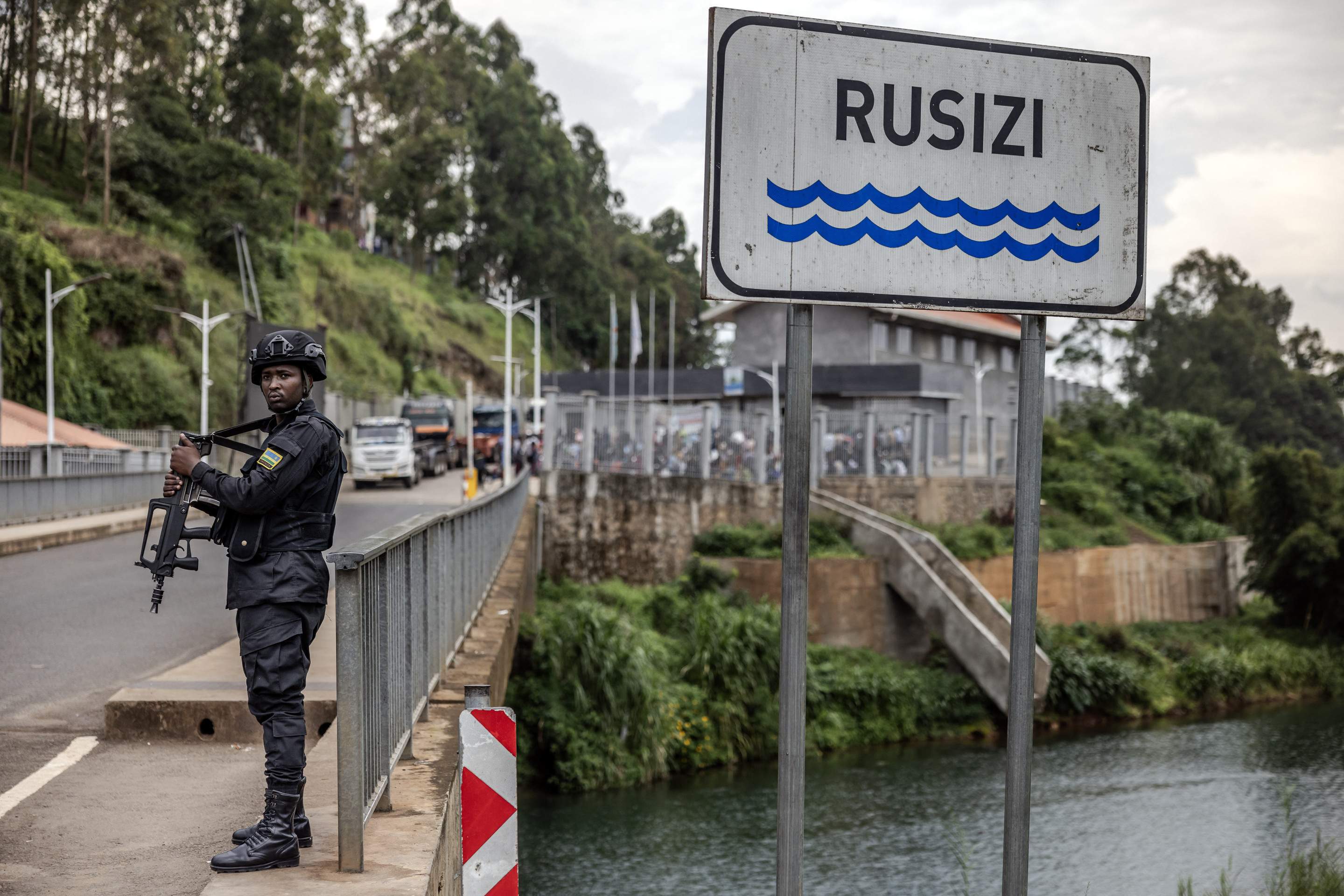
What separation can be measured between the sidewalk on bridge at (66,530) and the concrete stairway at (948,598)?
13766mm

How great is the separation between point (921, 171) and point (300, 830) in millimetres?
2893

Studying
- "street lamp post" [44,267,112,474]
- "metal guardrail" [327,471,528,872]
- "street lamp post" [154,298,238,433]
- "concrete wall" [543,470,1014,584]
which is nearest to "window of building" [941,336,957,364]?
"street lamp post" [154,298,238,433]

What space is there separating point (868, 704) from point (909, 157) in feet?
75.7

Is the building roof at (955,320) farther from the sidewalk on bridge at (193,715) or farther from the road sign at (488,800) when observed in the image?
the road sign at (488,800)

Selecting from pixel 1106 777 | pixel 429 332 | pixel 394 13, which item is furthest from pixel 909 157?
pixel 394 13

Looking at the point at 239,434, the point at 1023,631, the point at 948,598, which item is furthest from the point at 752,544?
the point at 1023,631

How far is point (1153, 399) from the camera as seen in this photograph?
7894 cm

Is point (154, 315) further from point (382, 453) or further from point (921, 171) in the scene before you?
point (921, 171)

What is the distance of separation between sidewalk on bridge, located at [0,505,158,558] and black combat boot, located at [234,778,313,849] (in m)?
16.8

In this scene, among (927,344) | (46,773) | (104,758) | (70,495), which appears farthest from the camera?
(927,344)

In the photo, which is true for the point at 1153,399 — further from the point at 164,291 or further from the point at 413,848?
the point at 413,848

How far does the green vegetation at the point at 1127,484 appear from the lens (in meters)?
35.3

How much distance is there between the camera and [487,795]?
4.32 meters

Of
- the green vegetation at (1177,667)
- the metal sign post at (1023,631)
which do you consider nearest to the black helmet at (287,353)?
the metal sign post at (1023,631)
